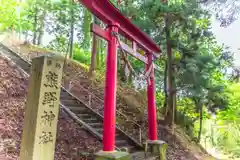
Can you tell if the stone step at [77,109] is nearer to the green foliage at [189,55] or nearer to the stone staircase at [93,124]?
the stone staircase at [93,124]

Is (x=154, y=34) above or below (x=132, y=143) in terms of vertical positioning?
above

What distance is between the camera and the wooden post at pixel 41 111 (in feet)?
9.43

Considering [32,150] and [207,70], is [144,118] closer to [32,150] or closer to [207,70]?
[207,70]

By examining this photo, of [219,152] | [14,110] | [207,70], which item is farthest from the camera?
[219,152]

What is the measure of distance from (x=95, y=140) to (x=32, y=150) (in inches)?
162

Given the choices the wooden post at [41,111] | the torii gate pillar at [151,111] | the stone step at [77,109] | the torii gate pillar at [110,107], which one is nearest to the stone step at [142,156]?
the torii gate pillar at [151,111]

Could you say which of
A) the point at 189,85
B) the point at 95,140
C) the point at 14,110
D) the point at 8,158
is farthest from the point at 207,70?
the point at 8,158

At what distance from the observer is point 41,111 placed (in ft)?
9.87

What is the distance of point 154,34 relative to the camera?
1118 cm

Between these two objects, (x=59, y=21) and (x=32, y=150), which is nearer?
(x=32, y=150)

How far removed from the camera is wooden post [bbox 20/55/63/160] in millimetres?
2873

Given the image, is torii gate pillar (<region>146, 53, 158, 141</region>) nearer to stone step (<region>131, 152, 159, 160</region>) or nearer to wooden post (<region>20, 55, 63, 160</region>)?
stone step (<region>131, 152, 159, 160</region>)

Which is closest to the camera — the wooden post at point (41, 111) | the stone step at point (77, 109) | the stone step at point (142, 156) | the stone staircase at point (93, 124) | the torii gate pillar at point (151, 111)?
the wooden post at point (41, 111)

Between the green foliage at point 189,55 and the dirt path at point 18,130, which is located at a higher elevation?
the green foliage at point 189,55
